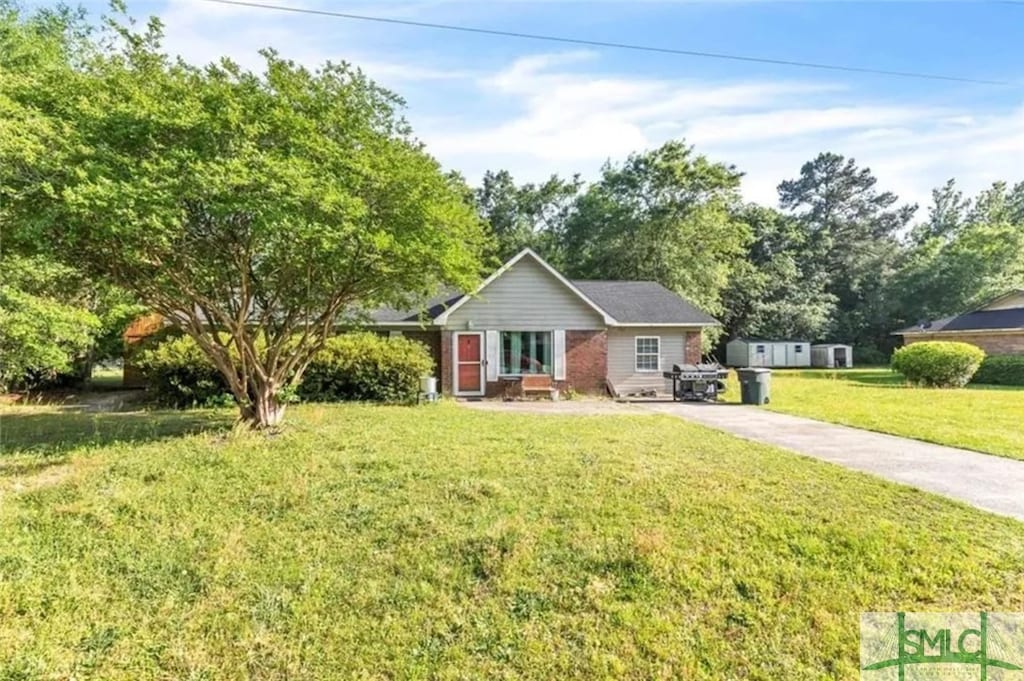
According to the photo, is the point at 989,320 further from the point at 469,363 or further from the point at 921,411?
the point at 469,363

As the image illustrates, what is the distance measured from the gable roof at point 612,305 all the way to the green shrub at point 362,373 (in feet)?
4.48

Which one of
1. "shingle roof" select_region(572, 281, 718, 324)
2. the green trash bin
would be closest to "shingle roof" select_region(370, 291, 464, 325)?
"shingle roof" select_region(572, 281, 718, 324)

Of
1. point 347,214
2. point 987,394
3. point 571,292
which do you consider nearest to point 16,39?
point 347,214

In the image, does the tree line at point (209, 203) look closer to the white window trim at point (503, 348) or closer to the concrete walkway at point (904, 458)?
the white window trim at point (503, 348)

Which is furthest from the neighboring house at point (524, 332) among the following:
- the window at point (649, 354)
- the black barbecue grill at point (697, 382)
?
the black barbecue grill at point (697, 382)

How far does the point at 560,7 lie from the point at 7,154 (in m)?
7.00

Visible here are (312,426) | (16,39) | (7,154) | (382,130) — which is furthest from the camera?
(16,39)

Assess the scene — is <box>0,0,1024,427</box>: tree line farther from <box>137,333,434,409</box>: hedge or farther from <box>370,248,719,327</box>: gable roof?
<box>370,248,719,327</box>: gable roof

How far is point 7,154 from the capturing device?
6504 millimetres

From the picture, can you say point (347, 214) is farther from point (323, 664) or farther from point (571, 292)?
point (571, 292)

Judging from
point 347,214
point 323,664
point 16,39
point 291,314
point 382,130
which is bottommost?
point 323,664

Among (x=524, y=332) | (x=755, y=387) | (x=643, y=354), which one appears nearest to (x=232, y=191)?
(x=524, y=332)

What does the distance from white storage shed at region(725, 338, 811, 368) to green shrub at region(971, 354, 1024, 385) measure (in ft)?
38.4

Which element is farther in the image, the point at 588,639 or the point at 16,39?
the point at 16,39
